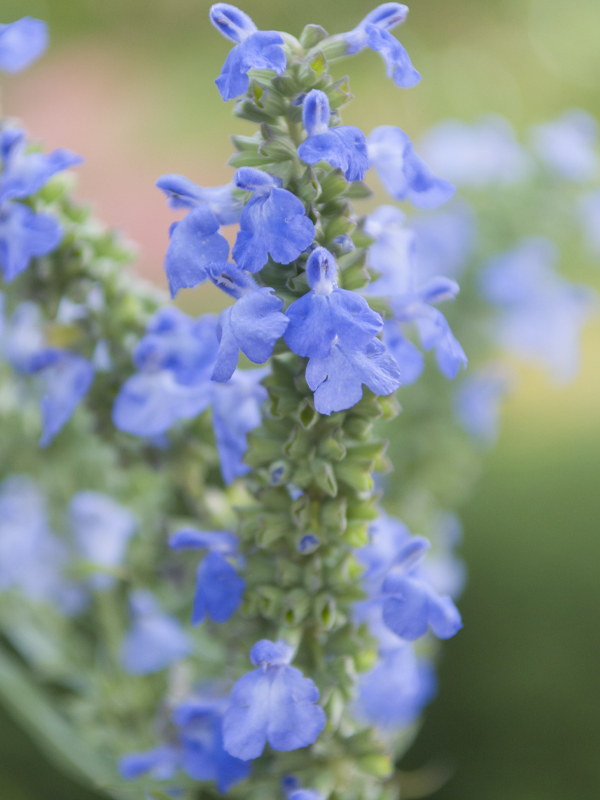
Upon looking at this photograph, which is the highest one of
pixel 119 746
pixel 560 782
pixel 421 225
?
pixel 421 225

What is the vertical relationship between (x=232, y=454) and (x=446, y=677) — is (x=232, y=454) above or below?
above

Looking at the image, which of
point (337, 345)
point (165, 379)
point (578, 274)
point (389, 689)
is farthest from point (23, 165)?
point (578, 274)

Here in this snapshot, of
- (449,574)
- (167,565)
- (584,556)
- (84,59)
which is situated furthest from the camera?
(84,59)

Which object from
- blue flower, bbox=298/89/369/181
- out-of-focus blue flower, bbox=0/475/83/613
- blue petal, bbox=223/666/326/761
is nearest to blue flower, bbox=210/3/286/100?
blue flower, bbox=298/89/369/181

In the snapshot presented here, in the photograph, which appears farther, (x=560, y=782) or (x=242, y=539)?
(x=560, y=782)

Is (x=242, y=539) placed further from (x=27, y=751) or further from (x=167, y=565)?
(x=27, y=751)

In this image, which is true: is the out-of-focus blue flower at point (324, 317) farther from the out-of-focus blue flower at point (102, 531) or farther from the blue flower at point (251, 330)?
the out-of-focus blue flower at point (102, 531)

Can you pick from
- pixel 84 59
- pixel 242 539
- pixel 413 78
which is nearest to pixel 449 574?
pixel 242 539

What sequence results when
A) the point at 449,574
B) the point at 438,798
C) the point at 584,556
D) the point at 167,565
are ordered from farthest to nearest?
the point at 584,556 → the point at 438,798 → the point at 449,574 → the point at 167,565

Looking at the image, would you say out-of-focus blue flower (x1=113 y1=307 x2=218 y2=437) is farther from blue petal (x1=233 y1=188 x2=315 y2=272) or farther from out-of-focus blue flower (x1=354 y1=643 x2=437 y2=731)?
out-of-focus blue flower (x1=354 y1=643 x2=437 y2=731)
